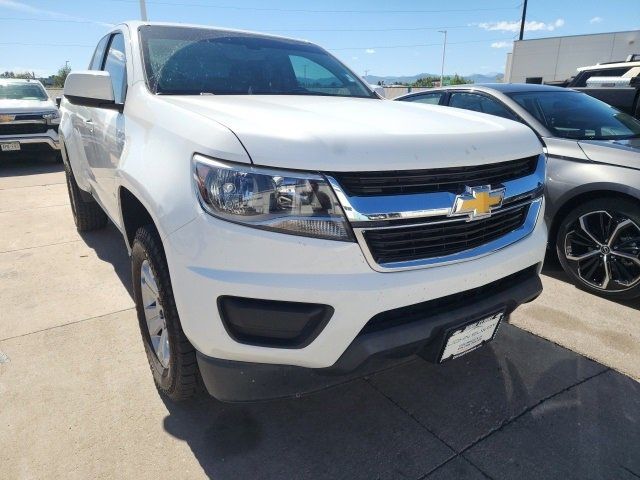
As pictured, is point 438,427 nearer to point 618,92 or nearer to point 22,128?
point 618,92

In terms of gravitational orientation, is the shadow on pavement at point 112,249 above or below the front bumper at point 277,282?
below

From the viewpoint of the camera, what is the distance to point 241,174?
4.87ft

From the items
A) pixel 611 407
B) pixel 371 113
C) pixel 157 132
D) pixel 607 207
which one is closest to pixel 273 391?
pixel 157 132

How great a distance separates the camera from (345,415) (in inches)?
84.0

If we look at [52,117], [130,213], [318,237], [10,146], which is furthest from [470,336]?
[52,117]

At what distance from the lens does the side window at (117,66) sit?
8.18 feet

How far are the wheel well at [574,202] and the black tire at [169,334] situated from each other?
2904 millimetres

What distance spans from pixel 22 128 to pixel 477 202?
31.8 ft

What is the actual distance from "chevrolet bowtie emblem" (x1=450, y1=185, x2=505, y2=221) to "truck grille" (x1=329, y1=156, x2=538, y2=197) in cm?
3

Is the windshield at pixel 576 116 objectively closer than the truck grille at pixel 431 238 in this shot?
No

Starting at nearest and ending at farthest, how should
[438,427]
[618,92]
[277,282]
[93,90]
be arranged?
[277,282]
[438,427]
[93,90]
[618,92]

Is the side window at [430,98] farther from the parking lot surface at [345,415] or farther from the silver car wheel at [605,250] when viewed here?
the parking lot surface at [345,415]

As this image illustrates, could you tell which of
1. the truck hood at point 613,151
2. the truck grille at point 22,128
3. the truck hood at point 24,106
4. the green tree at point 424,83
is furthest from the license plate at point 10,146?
the green tree at point 424,83

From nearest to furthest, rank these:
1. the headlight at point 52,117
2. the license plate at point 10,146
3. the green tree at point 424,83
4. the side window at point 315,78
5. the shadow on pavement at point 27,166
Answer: the side window at point 315,78 → the license plate at point 10,146 → the shadow on pavement at point 27,166 → the headlight at point 52,117 → the green tree at point 424,83
